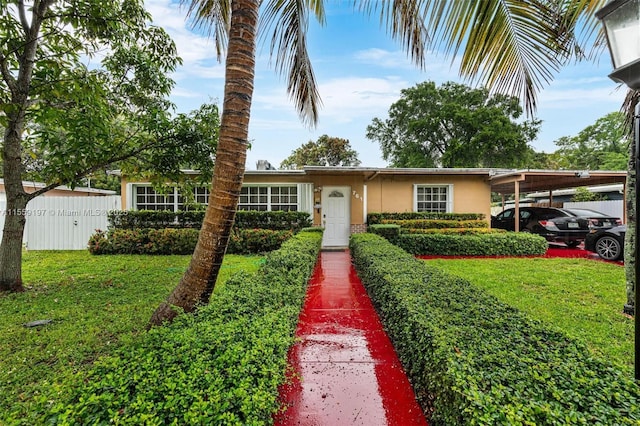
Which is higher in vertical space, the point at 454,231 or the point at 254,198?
the point at 254,198

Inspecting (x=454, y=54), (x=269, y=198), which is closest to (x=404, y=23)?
(x=454, y=54)

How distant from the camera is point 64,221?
11039 mm

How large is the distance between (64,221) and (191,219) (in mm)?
4330

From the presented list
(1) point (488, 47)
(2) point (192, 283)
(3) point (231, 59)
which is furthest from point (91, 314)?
(1) point (488, 47)

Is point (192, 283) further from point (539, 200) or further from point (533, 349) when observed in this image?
point (539, 200)

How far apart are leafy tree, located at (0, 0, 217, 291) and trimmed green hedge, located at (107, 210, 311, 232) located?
459 cm

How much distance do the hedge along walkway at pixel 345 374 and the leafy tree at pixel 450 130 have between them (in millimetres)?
22936

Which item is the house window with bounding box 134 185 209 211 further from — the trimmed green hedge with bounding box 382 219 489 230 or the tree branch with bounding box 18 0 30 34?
the trimmed green hedge with bounding box 382 219 489 230

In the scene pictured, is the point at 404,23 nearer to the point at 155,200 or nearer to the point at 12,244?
the point at 12,244

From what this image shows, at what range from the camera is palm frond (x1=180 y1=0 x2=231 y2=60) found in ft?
15.0

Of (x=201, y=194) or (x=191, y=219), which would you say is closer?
(x=191, y=219)

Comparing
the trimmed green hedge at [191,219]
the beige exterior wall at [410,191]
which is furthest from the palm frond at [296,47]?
the beige exterior wall at [410,191]

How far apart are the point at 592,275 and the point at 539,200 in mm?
19687

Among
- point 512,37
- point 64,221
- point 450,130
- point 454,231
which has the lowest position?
point 454,231
